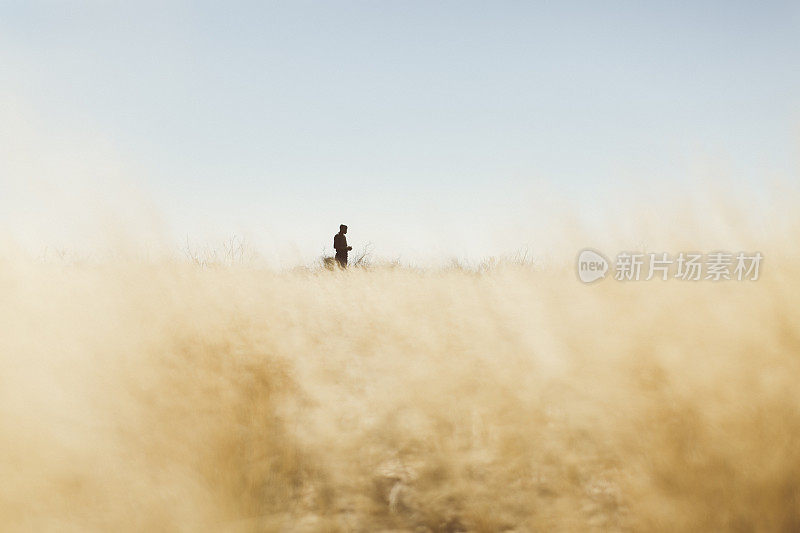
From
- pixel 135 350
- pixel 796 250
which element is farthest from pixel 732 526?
pixel 135 350

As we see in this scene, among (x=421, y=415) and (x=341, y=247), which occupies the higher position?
(x=341, y=247)

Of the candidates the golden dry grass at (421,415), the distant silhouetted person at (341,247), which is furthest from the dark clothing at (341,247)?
the golden dry grass at (421,415)

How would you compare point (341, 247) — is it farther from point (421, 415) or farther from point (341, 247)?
point (421, 415)

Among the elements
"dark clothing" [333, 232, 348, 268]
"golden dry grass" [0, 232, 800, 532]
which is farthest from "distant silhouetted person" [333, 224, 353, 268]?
"golden dry grass" [0, 232, 800, 532]

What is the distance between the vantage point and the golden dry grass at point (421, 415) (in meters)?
1.89

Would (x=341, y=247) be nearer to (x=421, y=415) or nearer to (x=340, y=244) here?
(x=340, y=244)

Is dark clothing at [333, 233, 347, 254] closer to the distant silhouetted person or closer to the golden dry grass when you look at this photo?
the distant silhouetted person

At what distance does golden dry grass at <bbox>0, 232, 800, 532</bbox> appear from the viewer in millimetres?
1895

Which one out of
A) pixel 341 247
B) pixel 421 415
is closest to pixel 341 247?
pixel 341 247

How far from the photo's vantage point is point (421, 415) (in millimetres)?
2553

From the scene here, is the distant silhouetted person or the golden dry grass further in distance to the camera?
the distant silhouetted person

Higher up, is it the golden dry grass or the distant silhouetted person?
the distant silhouetted person

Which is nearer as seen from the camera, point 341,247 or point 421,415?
point 421,415

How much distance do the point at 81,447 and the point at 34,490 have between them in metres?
0.26
